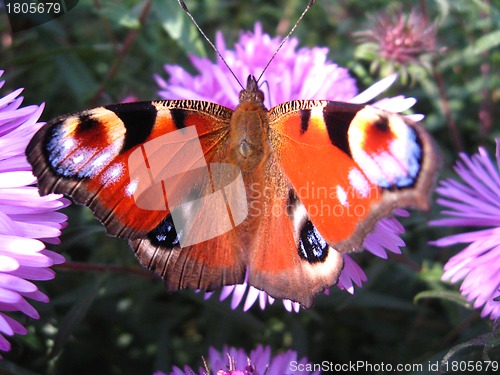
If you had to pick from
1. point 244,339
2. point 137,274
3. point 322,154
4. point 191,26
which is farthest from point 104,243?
point 322,154

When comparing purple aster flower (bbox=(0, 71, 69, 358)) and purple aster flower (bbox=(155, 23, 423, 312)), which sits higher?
purple aster flower (bbox=(155, 23, 423, 312))

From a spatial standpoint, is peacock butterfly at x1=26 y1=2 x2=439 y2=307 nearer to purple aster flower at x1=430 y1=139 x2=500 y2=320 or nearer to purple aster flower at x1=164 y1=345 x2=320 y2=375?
purple aster flower at x1=164 y1=345 x2=320 y2=375

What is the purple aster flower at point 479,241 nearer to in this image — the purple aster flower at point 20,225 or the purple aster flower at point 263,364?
the purple aster flower at point 263,364

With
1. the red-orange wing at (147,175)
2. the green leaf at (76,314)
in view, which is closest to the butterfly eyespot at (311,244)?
the red-orange wing at (147,175)

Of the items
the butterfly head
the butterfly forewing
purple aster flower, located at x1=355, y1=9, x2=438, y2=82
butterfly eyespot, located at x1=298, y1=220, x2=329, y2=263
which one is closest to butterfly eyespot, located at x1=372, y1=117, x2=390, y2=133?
the butterfly forewing

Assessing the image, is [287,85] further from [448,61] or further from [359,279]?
[448,61]
